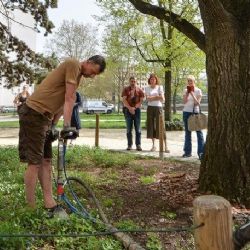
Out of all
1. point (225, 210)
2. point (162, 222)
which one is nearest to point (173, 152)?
point (162, 222)

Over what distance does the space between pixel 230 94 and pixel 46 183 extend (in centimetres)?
241

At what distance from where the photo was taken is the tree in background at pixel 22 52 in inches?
518

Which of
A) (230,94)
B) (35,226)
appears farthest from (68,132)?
(230,94)

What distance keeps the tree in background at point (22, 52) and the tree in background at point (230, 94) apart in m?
8.16

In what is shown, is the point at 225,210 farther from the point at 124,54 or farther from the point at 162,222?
the point at 124,54

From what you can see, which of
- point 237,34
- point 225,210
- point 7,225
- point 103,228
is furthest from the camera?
point 237,34

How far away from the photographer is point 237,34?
5719 millimetres

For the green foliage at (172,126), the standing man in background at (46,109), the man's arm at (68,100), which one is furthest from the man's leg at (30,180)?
the green foliage at (172,126)

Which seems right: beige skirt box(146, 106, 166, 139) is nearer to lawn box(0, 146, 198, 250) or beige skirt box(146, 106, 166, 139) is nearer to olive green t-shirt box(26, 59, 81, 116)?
lawn box(0, 146, 198, 250)

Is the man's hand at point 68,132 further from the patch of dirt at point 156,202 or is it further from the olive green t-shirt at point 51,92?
the patch of dirt at point 156,202

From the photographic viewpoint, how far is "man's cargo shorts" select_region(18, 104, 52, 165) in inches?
191

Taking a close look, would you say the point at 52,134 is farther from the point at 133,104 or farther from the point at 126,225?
the point at 133,104

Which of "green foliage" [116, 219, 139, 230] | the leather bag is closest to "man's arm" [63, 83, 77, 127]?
"green foliage" [116, 219, 139, 230]

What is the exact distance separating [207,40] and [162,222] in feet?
7.71
